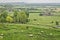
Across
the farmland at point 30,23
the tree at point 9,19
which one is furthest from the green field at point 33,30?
the tree at point 9,19

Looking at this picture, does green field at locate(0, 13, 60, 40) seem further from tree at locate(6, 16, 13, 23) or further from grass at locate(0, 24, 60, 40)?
tree at locate(6, 16, 13, 23)

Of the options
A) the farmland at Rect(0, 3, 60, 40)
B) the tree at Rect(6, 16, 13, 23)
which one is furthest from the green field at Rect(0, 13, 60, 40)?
the tree at Rect(6, 16, 13, 23)

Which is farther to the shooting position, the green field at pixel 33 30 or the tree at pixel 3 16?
A: the tree at pixel 3 16

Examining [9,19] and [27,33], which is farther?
[9,19]

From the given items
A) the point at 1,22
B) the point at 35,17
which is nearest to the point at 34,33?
the point at 35,17

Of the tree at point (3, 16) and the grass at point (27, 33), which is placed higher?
the tree at point (3, 16)

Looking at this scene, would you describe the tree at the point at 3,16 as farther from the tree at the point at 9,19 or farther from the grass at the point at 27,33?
the grass at the point at 27,33

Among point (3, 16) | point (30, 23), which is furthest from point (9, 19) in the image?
point (30, 23)

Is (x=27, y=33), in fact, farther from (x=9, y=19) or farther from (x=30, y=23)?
(x=9, y=19)

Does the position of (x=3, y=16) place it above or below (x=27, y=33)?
above

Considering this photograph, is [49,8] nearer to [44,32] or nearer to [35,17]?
[35,17]

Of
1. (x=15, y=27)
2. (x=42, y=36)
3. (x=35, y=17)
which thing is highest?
(x=35, y=17)
